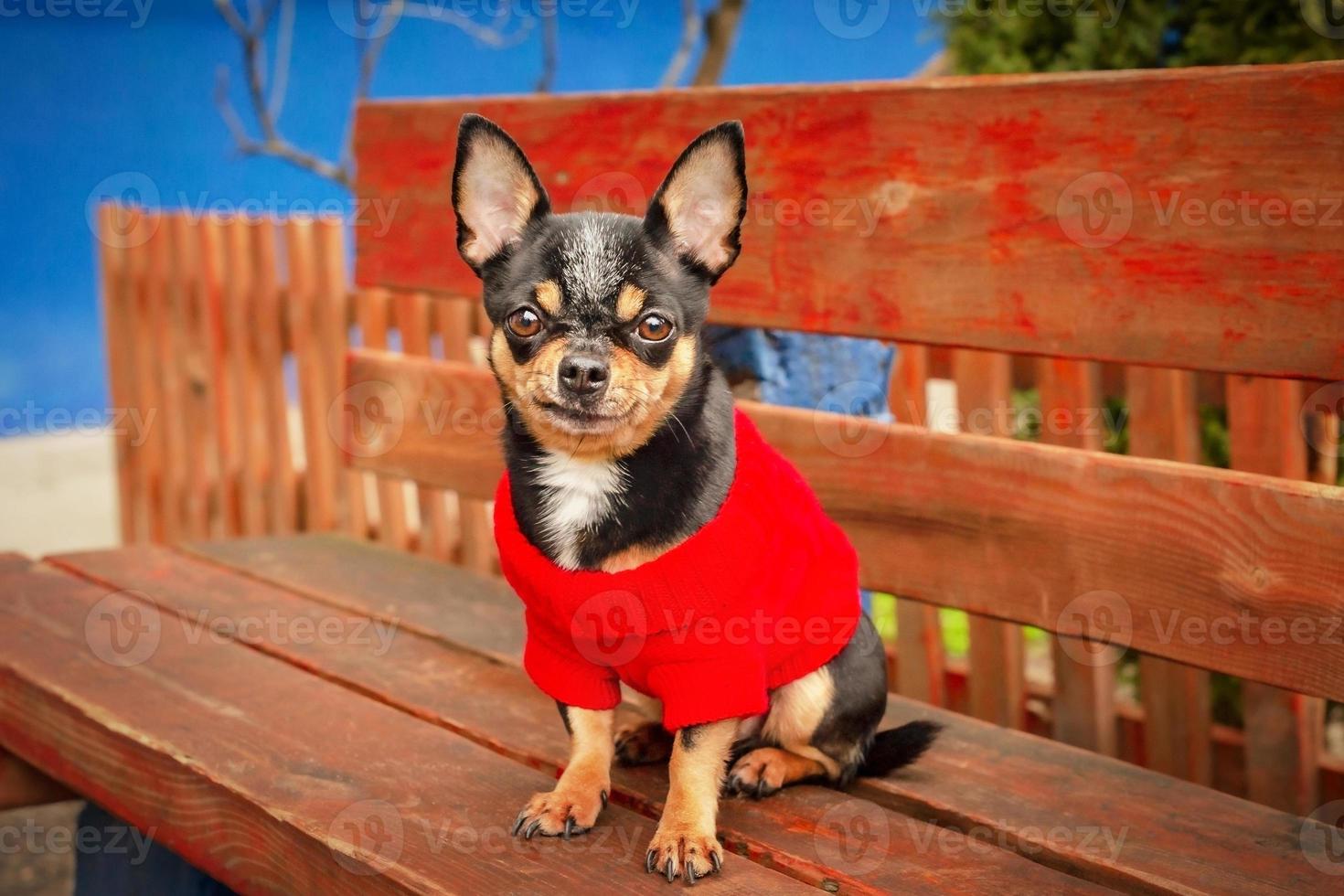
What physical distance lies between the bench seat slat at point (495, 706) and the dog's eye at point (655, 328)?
68cm

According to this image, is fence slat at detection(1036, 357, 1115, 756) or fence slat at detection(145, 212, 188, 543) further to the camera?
fence slat at detection(145, 212, 188, 543)

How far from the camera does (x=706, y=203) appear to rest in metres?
1.88

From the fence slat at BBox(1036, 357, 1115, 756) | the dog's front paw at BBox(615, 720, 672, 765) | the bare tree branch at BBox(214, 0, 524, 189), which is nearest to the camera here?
the dog's front paw at BBox(615, 720, 672, 765)

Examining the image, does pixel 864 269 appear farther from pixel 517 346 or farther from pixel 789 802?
pixel 789 802

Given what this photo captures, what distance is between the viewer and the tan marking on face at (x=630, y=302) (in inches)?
69.9

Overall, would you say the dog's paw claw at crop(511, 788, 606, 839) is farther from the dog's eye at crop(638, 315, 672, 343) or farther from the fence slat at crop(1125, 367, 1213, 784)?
the fence slat at crop(1125, 367, 1213, 784)

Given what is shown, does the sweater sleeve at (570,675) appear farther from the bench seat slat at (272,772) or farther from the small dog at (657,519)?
the bench seat slat at (272,772)

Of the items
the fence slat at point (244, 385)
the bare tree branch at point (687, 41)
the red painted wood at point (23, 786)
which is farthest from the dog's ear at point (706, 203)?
the bare tree branch at point (687, 41)

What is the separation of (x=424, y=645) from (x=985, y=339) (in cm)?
125

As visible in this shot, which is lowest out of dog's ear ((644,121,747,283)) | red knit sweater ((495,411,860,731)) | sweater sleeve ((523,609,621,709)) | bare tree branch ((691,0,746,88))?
sweater sleeve ((523,609,621,709))

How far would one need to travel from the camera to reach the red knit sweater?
5.83 feet

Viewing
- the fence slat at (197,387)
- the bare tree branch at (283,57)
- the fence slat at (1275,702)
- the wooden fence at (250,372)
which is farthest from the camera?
the bare tree branch at (283,57)

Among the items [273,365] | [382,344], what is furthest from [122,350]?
[382,344]

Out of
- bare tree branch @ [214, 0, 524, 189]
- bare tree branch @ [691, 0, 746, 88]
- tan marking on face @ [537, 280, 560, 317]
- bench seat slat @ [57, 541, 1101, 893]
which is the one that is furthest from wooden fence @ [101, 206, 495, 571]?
tan marking on face @ [537, 280, 560, 317]
